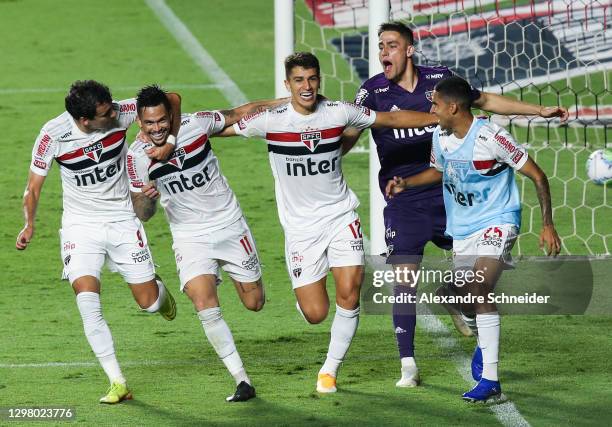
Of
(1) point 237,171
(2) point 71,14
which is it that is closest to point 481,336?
(1) point 237,171

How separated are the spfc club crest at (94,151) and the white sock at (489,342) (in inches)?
93.1

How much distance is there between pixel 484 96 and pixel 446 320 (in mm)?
1897

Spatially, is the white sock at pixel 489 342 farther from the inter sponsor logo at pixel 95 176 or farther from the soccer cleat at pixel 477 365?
the inter sponsor logo at pixel 95 176

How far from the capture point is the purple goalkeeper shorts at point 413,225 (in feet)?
29.3

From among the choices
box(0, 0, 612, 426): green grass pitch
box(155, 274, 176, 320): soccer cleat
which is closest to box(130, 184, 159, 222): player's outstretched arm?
box(155, 274, 176, 320): soccer cleat

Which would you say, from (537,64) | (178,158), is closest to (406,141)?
(178,158)

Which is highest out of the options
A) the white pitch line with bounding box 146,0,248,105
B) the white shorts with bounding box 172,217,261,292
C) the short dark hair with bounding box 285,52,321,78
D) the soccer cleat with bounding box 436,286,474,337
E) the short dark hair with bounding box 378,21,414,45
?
the white pitch line with bounding box 146,0,248,105

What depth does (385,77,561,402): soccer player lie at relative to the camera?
26.1ft

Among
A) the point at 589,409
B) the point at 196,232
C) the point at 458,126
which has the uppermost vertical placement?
→ the point at 458,126

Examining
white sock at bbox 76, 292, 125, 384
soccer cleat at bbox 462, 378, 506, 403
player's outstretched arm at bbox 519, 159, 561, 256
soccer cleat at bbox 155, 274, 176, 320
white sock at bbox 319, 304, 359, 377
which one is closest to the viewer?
player's outstretched arm at bbox 519, 159, 561, 256

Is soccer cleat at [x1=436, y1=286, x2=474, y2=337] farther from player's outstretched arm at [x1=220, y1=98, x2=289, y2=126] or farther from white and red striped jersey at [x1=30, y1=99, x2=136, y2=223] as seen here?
white and red striped jersey at [x1=30, y1=99, x2=136, y2=223]

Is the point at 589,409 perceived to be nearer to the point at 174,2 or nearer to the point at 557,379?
the point at 557,379

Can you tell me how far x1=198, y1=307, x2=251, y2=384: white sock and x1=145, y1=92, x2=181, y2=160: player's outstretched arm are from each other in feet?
3.00

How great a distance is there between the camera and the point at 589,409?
780 centimetres
